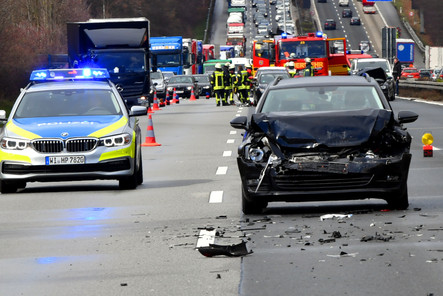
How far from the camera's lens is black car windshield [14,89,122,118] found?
16.7 metres

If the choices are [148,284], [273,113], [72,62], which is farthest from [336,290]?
[72,62]

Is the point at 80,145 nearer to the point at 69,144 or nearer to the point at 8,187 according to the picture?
the point at 69,144

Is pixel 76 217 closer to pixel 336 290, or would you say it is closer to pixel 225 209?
pixel 225 209

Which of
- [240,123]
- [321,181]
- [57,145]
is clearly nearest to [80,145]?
[57,145]

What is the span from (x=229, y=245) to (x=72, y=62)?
3204 centimetres

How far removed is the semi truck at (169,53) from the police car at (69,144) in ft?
175

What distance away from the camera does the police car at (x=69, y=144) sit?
15.5 metres

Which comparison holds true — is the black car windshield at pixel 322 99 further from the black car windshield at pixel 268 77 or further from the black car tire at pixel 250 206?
the black car windshield at pixel 268 77

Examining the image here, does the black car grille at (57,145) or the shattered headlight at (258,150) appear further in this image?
the black car grille at (57,145)

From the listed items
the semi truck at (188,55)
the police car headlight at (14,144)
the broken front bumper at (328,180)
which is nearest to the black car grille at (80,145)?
the police car headlight at (14,144)

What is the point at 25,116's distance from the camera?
656 inches

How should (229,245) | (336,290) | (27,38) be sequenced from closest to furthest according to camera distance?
(336,290)
(229,245)
(27,38)

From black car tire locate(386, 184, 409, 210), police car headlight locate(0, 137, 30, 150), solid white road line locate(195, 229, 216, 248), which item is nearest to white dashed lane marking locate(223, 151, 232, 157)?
police car headlight locate(0, 137, 30, 150)

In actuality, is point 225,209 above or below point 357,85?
below
